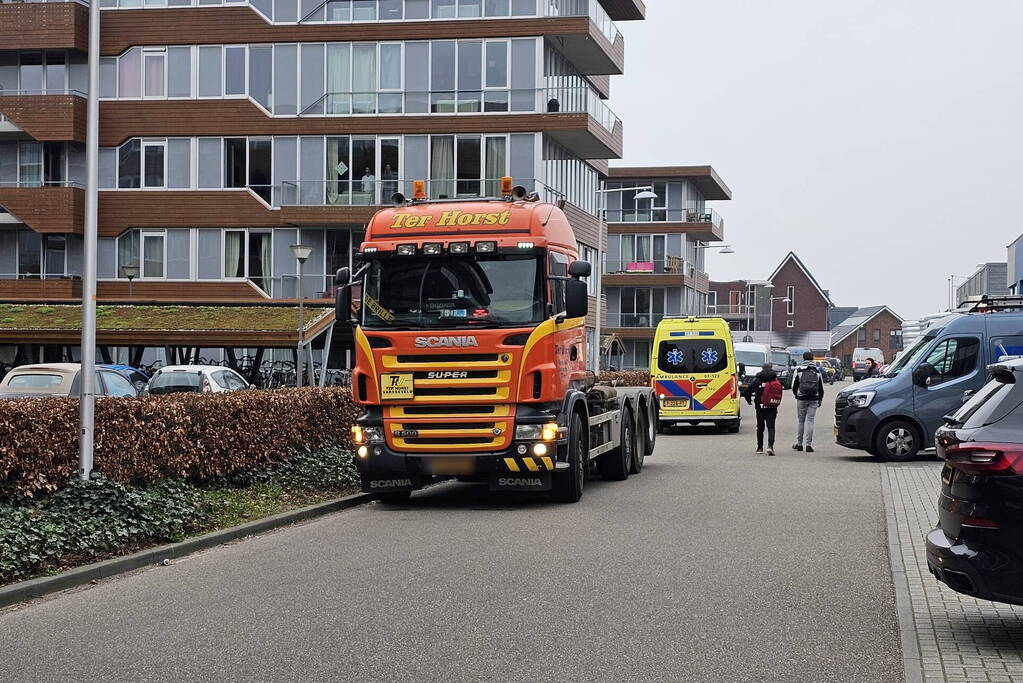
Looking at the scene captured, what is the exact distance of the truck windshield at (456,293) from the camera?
539 inches

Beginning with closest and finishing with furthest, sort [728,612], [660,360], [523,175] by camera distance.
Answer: [728,612]
[660,360]
[523,175]

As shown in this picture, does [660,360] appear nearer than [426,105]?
Yes

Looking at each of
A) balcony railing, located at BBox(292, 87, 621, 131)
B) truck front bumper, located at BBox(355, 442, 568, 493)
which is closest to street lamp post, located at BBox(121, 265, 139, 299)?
balcony railing, located at BBox(292, 87, 621, 131)

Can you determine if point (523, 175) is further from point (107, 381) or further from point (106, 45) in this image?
point (107, 381)

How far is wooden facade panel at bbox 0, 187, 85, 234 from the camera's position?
42.8 metres

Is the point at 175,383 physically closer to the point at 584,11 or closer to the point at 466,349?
the point at 466,349

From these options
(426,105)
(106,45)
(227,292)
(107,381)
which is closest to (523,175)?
(426,105)

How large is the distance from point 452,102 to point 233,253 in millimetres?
8962

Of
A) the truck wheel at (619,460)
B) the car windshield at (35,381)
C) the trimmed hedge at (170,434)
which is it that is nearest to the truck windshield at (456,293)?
the trimmed hedge at (170,434)

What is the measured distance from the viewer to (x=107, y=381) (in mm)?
19406

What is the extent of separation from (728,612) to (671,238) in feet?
229

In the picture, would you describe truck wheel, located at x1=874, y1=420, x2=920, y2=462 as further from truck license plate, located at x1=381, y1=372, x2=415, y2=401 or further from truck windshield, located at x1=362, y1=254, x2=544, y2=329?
truck license plate, located at x1=381, y1=372, x2=415, y2=401

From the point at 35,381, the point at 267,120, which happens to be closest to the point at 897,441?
the point at 35,381

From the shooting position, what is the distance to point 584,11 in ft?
143
